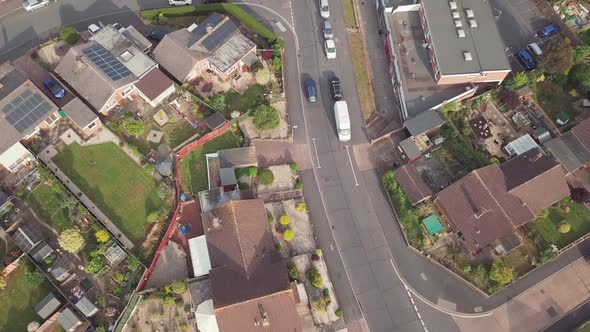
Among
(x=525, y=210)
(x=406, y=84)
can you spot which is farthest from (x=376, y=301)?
(x=406, y=84)

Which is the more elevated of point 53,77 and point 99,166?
point 53,77

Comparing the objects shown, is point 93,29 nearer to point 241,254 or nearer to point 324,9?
Result: point 324,9

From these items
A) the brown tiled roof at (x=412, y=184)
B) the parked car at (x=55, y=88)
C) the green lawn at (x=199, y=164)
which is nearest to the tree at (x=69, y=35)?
the parked car at (x=55, y=88)

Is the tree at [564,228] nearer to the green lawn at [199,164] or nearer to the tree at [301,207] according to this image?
the tree at [301,207]

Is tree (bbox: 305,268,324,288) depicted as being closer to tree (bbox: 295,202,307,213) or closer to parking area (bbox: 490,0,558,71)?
tree (bbox: 295,202,307,213)

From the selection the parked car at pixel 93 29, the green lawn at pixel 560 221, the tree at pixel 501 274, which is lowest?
the green lawn at pixel 560 221

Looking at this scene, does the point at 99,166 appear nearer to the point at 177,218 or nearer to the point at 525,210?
the point at 177,218
